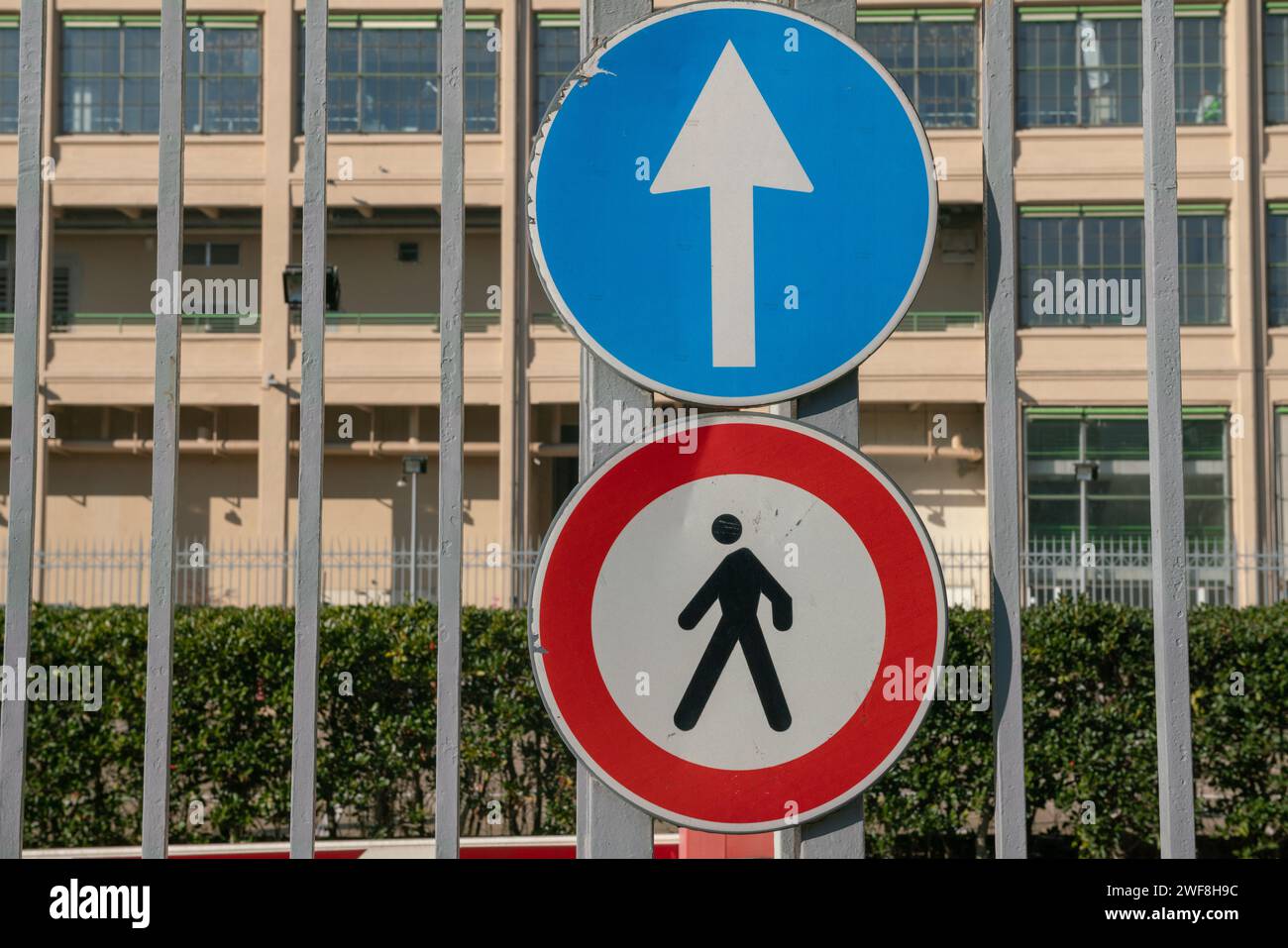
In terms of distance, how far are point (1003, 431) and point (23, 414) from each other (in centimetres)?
Answer: 177

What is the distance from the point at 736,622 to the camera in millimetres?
2123

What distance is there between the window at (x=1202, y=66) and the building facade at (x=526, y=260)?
5 centimetres

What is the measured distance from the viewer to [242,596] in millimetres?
21359

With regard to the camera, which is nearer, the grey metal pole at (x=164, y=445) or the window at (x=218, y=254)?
the grey metal pole at (x=164, y=445)

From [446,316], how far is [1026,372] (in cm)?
2617

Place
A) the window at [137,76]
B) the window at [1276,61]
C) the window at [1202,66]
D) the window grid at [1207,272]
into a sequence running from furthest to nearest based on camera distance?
the window at [137,76] → the window at [1276,61] → the window at [1202,66] → the window grid at [1207,272]

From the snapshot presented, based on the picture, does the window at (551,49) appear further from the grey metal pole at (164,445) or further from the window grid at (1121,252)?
the grey metal pole at (164,445)

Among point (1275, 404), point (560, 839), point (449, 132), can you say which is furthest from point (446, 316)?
point (1275, 404)

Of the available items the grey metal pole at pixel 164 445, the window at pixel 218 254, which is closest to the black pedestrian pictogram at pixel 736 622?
the grey metal pole at pixel 164 445

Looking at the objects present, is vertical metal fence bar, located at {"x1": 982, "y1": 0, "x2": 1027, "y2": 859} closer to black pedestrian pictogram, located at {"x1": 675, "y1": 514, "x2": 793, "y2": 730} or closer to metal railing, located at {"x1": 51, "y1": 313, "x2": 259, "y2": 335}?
black pedestrian pictogram, located at {"x1": 675, "y1": 514, "x2": 793, "y2": 730}

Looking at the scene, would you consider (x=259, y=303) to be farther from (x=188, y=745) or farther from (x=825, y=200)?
(x=825, y=200)

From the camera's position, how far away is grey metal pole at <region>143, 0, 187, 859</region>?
237 cm

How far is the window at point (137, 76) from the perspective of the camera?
27.8 meters

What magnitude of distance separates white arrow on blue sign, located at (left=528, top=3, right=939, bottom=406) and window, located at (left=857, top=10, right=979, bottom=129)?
26.4m
